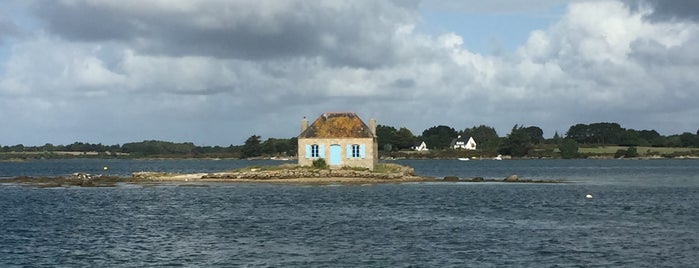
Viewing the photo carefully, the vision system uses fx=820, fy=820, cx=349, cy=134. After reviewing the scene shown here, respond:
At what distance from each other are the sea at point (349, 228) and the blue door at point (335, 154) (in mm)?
10061

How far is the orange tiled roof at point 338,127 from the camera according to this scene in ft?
241

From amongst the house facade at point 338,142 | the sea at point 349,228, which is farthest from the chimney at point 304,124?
the sea at point 349,228

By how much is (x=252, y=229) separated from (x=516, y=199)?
24409 millimetres

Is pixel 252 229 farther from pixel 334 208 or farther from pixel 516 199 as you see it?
pixel 516 199

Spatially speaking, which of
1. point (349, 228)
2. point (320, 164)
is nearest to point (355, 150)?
point (320, 164)

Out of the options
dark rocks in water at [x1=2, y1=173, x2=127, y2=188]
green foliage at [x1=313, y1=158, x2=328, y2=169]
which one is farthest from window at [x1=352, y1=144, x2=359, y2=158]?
dark rocks in water at [x1=2, y1=173, x2=127, y2=188]

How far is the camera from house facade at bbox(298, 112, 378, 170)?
2891 inches

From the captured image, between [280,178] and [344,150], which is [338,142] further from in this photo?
[280,178]

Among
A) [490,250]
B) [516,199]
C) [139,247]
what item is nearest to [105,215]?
[139,247]

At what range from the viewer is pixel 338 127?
73.9 m

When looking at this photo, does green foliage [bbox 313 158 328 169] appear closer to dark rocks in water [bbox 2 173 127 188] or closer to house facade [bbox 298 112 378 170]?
house facade [bbox 298 112 378 170]

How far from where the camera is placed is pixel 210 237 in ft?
114

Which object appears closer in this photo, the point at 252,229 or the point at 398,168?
the point at 252,229

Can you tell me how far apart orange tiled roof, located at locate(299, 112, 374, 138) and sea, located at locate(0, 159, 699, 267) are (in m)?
10.1
